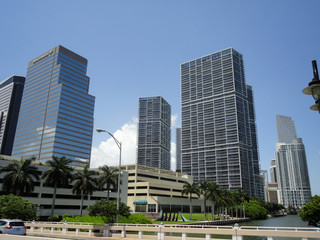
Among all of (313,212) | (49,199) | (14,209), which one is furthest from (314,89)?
(49,199)

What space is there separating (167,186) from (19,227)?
4068 inches

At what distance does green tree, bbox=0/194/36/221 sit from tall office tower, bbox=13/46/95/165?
116 meters

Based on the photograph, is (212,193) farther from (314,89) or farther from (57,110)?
(57,110)

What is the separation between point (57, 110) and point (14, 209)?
12825cm

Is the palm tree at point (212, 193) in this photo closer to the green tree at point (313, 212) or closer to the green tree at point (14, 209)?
the green tree at point (313, 212)

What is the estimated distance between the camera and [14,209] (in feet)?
143

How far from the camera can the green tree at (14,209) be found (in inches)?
1689

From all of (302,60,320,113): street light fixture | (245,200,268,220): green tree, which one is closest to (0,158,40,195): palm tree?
(302,60,320,113): street light fixture

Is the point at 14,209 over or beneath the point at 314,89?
beneath

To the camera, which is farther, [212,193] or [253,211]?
[253,211]

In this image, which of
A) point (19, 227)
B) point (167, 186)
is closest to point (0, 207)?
point (19, 227)

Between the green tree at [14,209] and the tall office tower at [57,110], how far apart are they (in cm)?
11622

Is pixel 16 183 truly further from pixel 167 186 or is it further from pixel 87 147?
pixel 87 147

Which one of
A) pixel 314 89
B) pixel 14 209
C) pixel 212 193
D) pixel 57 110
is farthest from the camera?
pixel 57 110
